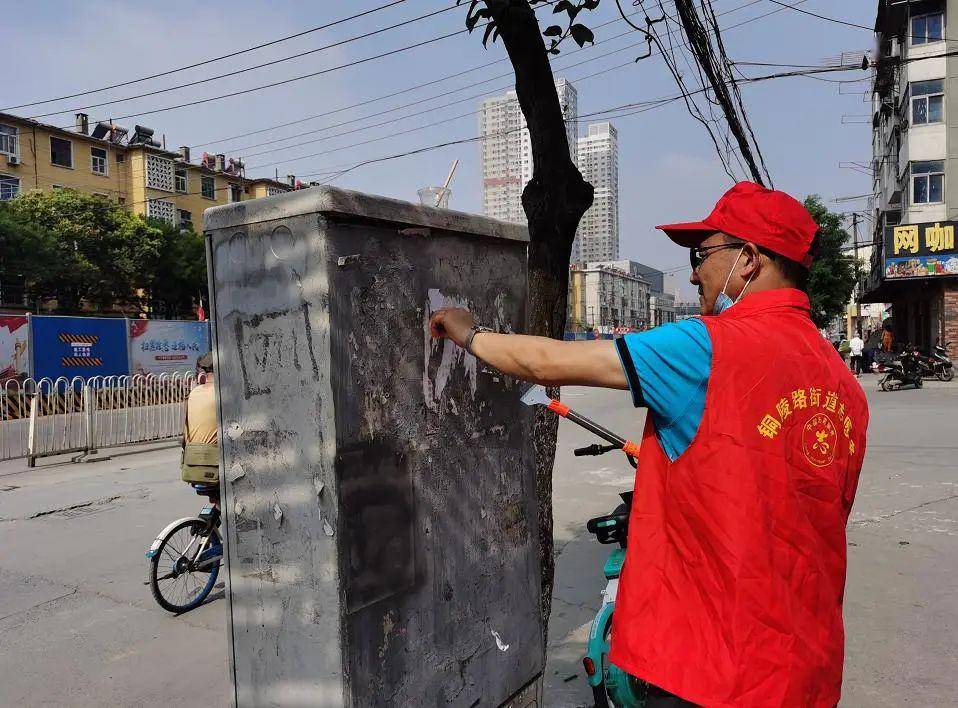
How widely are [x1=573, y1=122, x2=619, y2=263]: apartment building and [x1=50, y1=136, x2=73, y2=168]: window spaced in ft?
90.2

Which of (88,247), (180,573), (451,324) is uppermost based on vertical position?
(88,247)

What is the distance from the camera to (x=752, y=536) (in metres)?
1.38

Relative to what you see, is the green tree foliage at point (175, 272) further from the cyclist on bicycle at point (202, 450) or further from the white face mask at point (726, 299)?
the white face mask at point (726, 299)

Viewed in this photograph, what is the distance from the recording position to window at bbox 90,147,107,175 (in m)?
40.5

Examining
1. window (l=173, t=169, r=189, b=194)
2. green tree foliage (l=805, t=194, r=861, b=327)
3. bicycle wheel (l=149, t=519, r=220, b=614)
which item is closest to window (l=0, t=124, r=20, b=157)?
window (l=173, t=169, r=189, b=194)

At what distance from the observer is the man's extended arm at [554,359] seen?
57.0 inches

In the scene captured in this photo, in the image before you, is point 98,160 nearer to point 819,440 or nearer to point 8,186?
point 8,186

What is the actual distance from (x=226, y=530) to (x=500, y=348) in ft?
2.48

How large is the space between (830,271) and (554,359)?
31168 millimetres

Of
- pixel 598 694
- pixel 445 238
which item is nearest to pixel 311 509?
pixel 445 238

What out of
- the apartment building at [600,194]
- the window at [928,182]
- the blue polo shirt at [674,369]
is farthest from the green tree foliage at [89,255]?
the blue polo shirt at [674,369]

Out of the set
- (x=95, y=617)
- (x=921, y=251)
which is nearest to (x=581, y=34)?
(x=95, y=617)

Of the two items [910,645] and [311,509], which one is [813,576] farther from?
[910,645]

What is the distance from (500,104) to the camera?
1859 centimetres
